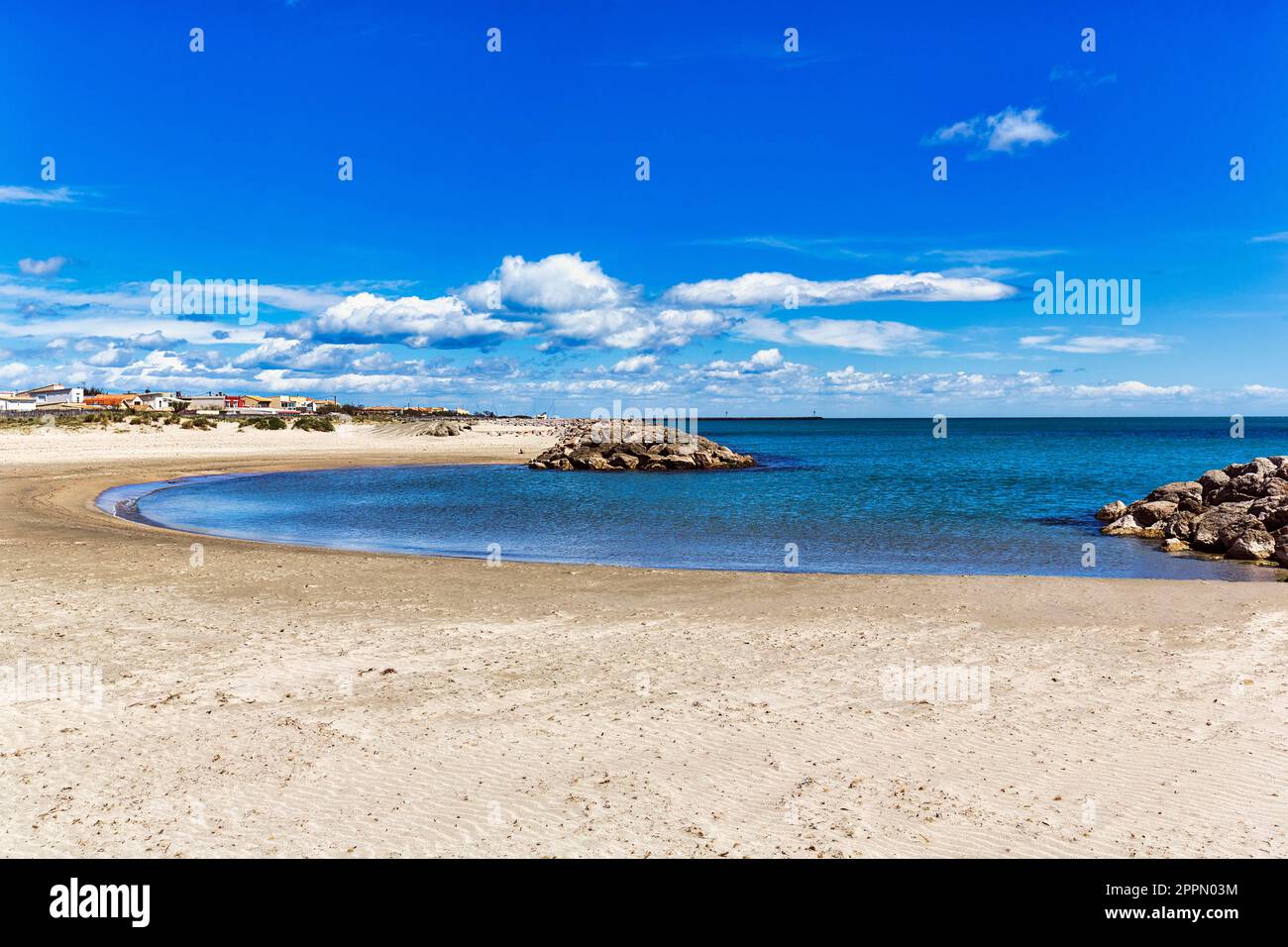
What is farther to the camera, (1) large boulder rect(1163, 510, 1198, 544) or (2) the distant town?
(2) the distant town

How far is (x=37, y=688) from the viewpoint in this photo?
28.7 feet

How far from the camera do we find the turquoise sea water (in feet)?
67.1

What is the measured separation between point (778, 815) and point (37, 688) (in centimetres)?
795

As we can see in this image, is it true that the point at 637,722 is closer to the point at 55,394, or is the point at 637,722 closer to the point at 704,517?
the point at 704,517

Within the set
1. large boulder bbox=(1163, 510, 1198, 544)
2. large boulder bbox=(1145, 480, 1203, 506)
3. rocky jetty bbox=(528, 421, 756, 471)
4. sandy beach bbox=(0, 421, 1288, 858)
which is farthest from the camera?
rocky jetty bbox=(528, 421, 756, 471)

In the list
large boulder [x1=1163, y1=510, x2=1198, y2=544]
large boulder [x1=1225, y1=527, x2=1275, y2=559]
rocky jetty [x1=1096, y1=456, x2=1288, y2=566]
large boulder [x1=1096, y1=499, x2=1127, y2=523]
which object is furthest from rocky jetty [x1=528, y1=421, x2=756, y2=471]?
large boulder [x1=1225, y1=527, x2=1275, y2=559]

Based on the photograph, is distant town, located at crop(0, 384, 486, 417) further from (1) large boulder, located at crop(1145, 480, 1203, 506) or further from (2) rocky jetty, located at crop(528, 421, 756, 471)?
(1) large boulder, located at crop(1145, 480, 1203, 506)

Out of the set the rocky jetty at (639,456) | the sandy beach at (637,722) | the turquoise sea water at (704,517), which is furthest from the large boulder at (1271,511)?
the rocky jetty at (639,456)

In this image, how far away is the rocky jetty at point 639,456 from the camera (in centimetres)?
5753

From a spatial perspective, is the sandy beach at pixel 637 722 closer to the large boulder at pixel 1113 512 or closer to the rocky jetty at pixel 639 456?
the large boulder at pixel 1113 512

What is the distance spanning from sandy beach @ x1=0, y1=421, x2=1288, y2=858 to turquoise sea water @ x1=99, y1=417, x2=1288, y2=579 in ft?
16.9

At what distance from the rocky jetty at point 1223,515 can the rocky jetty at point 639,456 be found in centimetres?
3306

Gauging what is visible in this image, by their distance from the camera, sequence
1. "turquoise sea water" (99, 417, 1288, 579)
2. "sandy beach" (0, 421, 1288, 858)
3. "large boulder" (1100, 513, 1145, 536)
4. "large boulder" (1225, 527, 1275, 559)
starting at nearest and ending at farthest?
"sandy beach" (0, 421, 1288, 858), "large boulder" (1225, 527, 1275, 559), "turquoise sea water" (99, 417, 1288, 579), "large boulder" (1100, 513, 1145, 536)

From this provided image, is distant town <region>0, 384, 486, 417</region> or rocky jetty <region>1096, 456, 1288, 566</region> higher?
distant town <region>0, 384, 486, 417</region>
